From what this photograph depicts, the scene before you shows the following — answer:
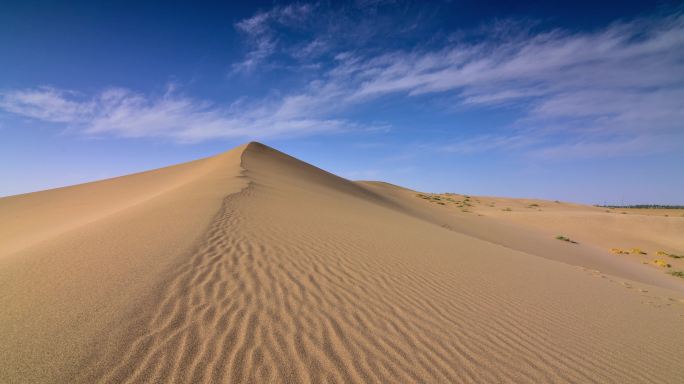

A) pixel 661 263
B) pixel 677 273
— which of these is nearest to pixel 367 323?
pixel 677 273

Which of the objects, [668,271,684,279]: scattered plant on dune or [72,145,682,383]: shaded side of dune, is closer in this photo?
[72,145,682,383]: shaded side of dune

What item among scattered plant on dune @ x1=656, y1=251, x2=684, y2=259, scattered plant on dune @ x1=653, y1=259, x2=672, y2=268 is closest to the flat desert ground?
scattered plant on dune @ x1=653, y1=259, x2=672, y2=268

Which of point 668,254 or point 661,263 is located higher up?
point 668,254

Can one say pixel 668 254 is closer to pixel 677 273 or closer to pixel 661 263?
pixel 661 263

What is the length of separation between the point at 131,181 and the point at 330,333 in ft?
94.7

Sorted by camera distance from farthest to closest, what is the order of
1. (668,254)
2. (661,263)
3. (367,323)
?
(668,254) → (661,263) → (367,323)

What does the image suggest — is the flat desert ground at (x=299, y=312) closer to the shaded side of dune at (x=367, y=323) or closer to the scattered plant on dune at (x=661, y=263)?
the shaded side of dune at (x=367, y=323)

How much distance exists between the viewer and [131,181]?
26859 mm

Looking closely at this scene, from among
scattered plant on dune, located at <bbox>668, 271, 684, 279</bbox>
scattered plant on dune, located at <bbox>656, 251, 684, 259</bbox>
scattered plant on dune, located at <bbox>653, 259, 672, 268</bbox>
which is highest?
scattered plant on dune, located at <bbox>656, 251, 684, 259</bbox>

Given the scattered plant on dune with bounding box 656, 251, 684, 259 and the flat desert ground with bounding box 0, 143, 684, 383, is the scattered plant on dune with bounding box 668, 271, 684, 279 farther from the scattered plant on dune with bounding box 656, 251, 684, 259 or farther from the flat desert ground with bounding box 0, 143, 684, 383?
the flat desert ground with bounding box 0, 143, 684, 383

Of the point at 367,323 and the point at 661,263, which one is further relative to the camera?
the point at 661,263

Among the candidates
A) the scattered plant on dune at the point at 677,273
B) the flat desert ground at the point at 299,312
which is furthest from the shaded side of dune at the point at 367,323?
the scattered plant on dune at the point at 677,273

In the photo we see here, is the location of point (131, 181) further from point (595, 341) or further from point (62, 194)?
point (595, 341)

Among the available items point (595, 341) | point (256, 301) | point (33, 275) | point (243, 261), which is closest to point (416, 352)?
point (256, 301)
